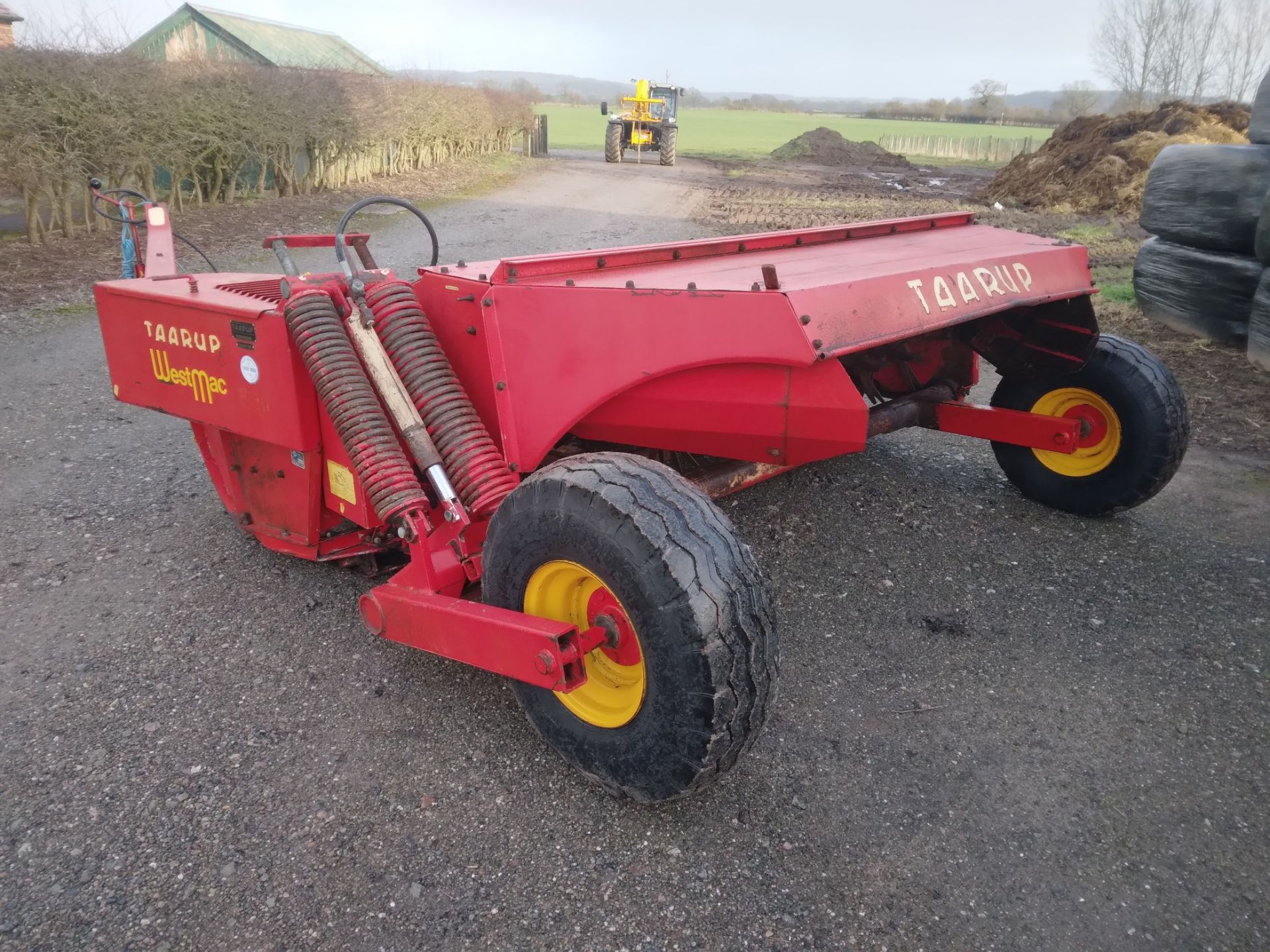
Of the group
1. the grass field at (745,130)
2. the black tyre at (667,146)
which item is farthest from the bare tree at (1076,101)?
the black tyre at (667,146)

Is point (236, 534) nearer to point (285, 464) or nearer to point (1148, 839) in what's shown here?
point (285, 464)

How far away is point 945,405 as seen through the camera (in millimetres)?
3670

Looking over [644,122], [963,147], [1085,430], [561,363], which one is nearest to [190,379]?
[561,363]

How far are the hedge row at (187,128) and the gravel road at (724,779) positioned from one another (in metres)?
6.77

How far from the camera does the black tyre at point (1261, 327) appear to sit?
18.3 feet

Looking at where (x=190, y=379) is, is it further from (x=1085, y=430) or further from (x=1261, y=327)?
(x=1261, y=327)

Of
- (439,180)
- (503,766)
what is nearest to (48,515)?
(503,766)

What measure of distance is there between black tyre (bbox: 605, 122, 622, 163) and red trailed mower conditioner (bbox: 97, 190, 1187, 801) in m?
23.2

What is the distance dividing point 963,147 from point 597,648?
37.6 m

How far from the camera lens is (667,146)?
25.0m

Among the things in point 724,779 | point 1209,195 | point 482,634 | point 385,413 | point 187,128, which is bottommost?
point 724,779

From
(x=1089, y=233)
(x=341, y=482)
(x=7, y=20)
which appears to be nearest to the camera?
(x=341, y=482)

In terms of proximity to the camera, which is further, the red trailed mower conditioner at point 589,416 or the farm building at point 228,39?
the farm building at point 228,39

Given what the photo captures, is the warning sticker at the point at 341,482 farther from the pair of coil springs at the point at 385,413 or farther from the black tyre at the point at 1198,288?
the black tyre at the point at 1198,288
